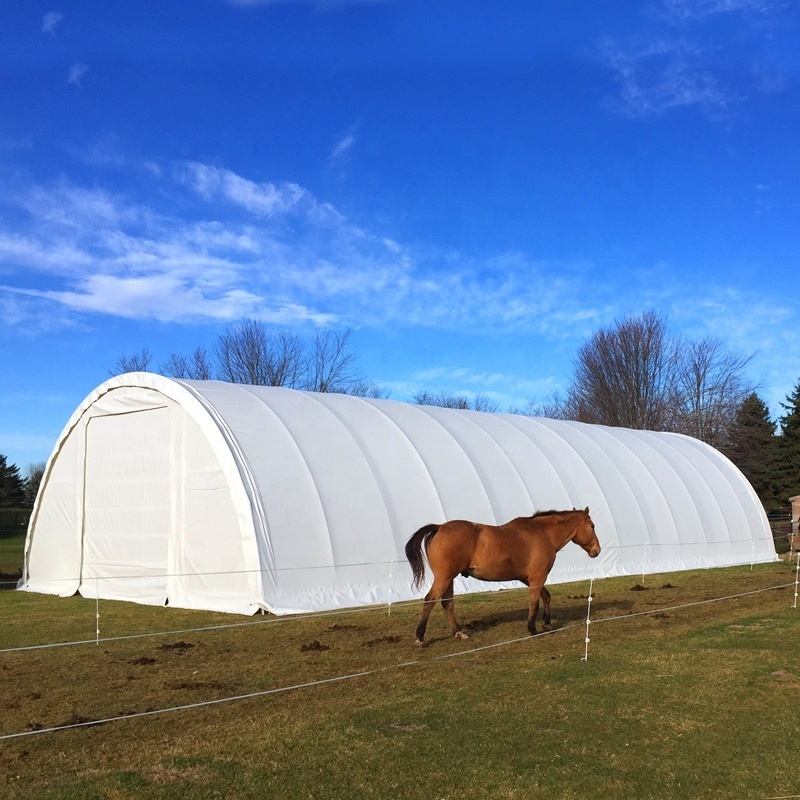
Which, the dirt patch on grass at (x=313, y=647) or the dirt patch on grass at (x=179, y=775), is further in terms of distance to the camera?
the dirt patch on grass at (x=313, y=647)

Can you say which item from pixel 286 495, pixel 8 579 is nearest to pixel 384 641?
pixel 286 495

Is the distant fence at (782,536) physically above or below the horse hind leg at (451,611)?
above

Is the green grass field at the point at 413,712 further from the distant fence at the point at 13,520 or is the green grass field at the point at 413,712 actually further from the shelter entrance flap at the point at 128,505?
the distant fence at the point at 13,520

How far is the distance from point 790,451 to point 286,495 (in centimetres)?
4875

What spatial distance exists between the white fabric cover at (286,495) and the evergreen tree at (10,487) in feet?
183

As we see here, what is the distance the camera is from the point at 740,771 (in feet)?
19.5

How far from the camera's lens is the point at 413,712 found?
7.45 m

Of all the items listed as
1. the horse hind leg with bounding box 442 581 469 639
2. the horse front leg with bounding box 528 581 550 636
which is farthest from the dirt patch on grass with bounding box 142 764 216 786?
the horse front leg with bounding box 528 581 550 636

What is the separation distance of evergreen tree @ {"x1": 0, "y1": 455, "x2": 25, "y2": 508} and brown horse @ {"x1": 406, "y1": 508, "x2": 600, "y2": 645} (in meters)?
69.0

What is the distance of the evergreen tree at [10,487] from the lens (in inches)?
2805

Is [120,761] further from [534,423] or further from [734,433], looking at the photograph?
[734,433]

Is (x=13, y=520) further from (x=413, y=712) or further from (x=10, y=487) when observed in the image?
(x=413, y=712)

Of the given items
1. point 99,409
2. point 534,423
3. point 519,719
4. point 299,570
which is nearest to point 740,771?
point 519,719

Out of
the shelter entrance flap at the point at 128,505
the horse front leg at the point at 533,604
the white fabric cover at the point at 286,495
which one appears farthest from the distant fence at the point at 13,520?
the horse front leg at the point at 533,604
